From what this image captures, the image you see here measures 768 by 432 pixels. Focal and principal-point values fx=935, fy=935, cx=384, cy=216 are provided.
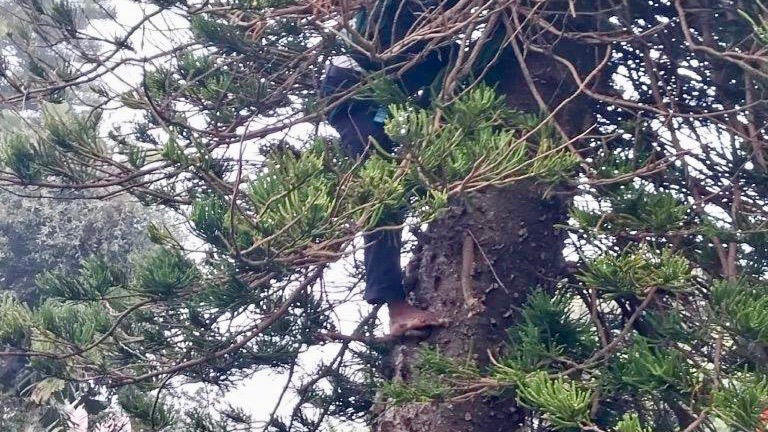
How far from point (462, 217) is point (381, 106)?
0.42 metres

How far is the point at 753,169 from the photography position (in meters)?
2.38

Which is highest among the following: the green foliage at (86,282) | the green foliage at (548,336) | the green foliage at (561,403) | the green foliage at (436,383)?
the green foliage at (86,282)

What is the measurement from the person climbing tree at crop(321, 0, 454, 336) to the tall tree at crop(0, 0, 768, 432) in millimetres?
57

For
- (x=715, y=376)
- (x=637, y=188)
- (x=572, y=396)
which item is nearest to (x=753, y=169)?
(x=637, y=188)

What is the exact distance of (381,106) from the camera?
9.02ft

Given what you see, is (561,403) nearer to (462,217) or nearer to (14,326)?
(462,217)

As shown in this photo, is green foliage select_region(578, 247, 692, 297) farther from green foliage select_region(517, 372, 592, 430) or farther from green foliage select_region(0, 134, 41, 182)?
green foliage select_region(0, 134, 41, 182)

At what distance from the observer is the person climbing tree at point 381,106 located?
2.72 meters

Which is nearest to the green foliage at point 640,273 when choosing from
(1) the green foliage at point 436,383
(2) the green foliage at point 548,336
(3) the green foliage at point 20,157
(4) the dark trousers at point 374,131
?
(2) the green foliage at point 548,336

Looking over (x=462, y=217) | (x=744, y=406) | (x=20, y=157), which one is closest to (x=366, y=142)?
(x=462, y=217)

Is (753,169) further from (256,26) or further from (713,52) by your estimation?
(256,26)

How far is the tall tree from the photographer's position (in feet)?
6.61

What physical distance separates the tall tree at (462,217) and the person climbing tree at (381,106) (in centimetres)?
6

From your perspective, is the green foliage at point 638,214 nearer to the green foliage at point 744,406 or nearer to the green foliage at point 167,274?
the green foliage at point 744,406
